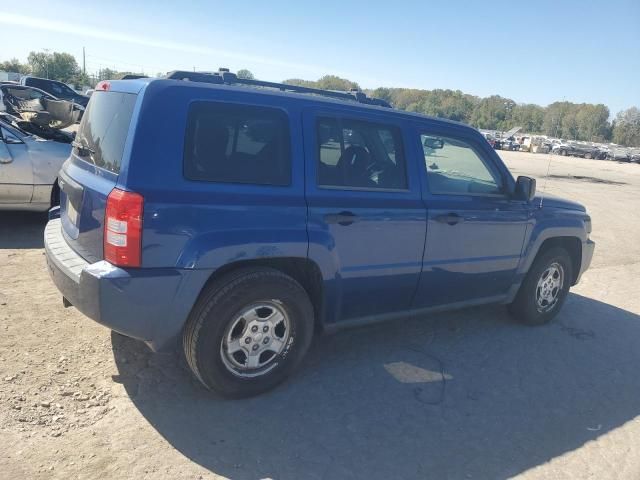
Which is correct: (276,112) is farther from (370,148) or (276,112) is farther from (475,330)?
(475,330)

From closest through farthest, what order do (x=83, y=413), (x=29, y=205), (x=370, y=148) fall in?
(x=83, y=413)
(x=370, y=148)
(x=29, y=205)

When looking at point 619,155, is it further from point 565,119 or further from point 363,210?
point 565,119

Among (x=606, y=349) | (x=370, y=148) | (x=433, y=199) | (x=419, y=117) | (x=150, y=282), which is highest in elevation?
(x=419, y=117)

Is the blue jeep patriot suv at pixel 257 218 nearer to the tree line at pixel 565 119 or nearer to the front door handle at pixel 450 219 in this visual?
the front door handle at pixel 450 219

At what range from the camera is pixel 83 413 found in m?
3.11

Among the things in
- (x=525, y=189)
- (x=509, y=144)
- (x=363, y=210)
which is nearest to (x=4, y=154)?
(x=363, y=210)

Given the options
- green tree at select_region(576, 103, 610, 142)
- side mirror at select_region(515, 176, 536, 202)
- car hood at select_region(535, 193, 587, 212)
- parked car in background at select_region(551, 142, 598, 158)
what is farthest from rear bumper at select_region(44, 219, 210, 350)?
green tree at select_region(576, 103, 610, 142)

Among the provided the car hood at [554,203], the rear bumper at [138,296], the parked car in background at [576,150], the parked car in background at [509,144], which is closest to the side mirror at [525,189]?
the car hood at [554,203]

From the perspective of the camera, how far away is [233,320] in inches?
127

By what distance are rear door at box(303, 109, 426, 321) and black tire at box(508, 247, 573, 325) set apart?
62.2 inches

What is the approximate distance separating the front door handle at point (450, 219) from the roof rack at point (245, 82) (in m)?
1.10

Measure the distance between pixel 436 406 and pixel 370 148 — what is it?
6.11ft

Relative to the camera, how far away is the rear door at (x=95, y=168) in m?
3.00

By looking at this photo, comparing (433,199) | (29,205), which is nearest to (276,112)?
(433,199)
